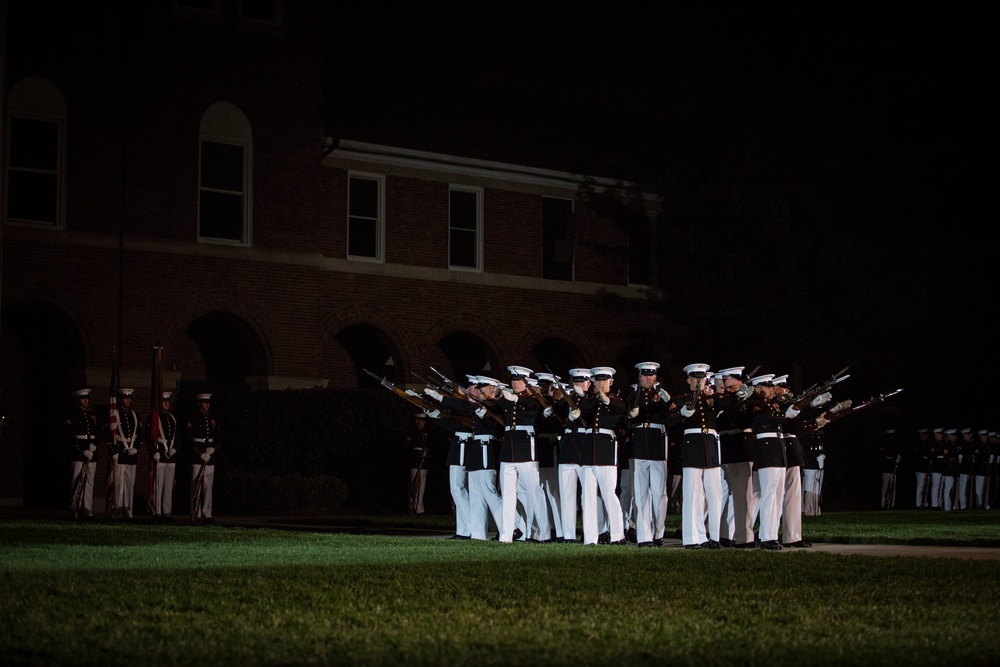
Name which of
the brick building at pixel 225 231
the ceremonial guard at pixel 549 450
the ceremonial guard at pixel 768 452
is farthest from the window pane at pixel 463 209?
the ceremonial guard at pixel 768 452

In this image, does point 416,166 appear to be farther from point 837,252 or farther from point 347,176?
point 837,252

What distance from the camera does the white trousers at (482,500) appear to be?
17953 mm

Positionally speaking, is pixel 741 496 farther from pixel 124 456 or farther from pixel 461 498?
pixel 124 456

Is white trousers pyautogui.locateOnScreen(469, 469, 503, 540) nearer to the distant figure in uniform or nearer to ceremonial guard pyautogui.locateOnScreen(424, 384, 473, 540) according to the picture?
ceremonial guard pyautogui.locateOnScreen(424, 384, 473, 540)

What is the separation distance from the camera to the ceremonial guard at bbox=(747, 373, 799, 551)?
16.4 meters

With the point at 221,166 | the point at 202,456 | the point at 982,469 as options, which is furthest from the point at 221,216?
the point at 982,469

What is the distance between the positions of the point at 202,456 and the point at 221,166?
27.8 feet

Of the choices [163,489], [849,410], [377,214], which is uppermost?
[377,214]

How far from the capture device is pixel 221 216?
28797 mm

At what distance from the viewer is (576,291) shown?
34.4 metres

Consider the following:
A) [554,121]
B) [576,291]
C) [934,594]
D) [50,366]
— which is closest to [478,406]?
[934,594]

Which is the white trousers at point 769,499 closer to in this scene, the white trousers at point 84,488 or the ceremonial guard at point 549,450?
the ceremonial guard at point 549,450

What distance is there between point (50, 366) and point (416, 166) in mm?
9148

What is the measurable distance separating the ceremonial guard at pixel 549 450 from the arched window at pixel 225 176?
443 inches
